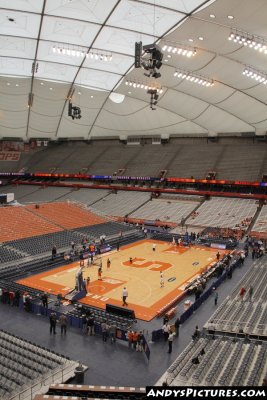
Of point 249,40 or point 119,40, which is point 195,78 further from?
point 249,40

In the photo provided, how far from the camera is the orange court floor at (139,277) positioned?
74.8ft

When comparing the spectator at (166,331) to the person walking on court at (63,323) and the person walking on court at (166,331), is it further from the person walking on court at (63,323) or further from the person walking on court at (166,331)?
the person walking on court at (63,323)

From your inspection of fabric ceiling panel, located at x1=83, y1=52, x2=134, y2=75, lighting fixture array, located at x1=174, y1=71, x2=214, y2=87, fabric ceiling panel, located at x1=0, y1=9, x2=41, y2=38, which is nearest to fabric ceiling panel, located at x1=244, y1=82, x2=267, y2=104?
lighting fixture array, located at x1=174, y1=71, x2=214, y2=87

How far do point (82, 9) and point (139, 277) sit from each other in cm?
2324

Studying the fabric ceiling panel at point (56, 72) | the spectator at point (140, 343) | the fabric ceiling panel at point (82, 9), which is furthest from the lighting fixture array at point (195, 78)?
the spectator at point (140, 343)

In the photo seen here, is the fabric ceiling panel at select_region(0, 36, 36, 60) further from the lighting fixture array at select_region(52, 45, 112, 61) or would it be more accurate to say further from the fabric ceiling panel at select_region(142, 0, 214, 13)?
the fabric ceiling panel at select_region(142, 0, 214, 13)

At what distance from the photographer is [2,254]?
30.8 meters

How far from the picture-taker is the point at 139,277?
2780 centimetres

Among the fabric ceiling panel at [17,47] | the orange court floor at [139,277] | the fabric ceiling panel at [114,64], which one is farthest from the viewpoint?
the fabric ceiling panel at [114,64]

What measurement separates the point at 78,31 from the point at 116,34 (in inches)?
147

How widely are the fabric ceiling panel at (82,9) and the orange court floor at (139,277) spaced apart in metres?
22.2

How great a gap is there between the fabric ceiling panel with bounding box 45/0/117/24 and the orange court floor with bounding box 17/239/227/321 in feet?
73.0

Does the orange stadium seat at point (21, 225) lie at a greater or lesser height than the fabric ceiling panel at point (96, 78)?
lesser

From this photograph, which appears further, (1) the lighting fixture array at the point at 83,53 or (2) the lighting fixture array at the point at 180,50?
(1) the lighting fixture array at the point at 83,53
